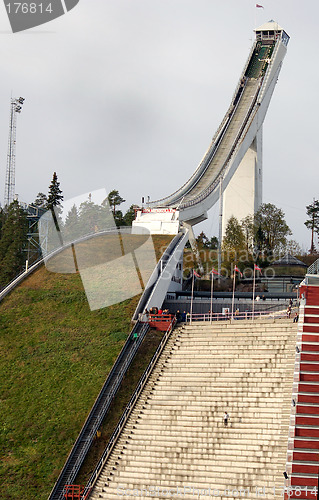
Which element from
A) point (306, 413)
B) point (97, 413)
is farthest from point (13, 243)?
point (306, 413)

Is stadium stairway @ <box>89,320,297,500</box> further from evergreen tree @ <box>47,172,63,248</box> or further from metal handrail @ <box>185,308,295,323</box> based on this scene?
evergreen tree @ <box>47,172,63,248</box>

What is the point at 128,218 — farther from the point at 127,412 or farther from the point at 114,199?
the point at 127,412

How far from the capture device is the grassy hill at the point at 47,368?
29.5 metres

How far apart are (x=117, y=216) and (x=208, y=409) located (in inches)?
1988

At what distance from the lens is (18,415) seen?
32344 mm

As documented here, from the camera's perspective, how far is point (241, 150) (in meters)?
71.2

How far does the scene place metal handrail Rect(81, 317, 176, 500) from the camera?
2905 cm

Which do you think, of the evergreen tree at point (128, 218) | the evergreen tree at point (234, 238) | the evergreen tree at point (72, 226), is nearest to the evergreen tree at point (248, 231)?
the evergreen tree at point (234, 238)

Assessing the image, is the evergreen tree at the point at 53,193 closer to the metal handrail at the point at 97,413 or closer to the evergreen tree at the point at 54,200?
the evergreen tree at the point at 54,200

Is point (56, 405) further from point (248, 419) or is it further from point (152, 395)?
point (248, 419)

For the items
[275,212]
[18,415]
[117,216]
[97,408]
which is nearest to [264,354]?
[97,408]

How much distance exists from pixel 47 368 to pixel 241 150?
4144 cm

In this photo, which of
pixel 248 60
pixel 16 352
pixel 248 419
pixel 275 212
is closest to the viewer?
pixel 248 419

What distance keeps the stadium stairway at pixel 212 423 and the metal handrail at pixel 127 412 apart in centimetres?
22
